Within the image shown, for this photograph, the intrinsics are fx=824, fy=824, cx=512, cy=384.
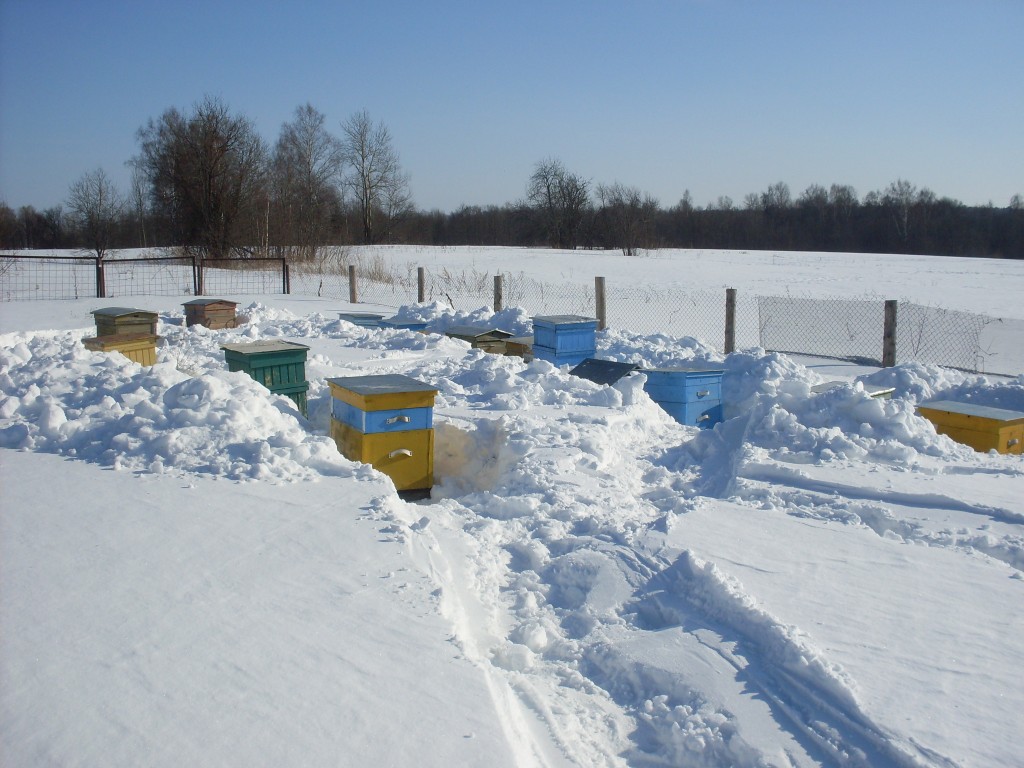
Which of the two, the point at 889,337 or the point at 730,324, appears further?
the point at 730,324

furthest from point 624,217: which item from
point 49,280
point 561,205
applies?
point 49,280

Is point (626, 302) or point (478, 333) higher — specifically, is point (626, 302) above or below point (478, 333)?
above

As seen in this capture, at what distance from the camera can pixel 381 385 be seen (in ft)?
22.2

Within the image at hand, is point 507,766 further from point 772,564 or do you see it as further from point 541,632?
point 772,564

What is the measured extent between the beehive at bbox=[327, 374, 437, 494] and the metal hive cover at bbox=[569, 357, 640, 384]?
3675 mm

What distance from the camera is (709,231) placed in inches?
3046

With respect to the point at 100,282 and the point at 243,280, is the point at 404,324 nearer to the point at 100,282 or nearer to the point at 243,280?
the point at 100,282

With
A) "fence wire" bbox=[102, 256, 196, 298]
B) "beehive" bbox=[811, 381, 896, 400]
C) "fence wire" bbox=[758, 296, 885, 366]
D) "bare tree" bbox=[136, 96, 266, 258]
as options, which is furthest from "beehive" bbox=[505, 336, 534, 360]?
"bare tree" bbox=[136, 96, 266, 258]

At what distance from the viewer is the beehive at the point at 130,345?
953 centimetres

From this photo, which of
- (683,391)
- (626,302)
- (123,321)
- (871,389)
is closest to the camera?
(683,391)

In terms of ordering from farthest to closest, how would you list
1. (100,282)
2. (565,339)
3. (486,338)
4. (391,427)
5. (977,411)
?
(100,282), (486,338), (565,339), (977,411), (391,427)

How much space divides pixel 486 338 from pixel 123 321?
5334 mm

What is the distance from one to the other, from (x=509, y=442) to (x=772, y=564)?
2983 mm

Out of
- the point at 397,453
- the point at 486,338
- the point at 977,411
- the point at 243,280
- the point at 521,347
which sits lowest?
the point at 397,453
